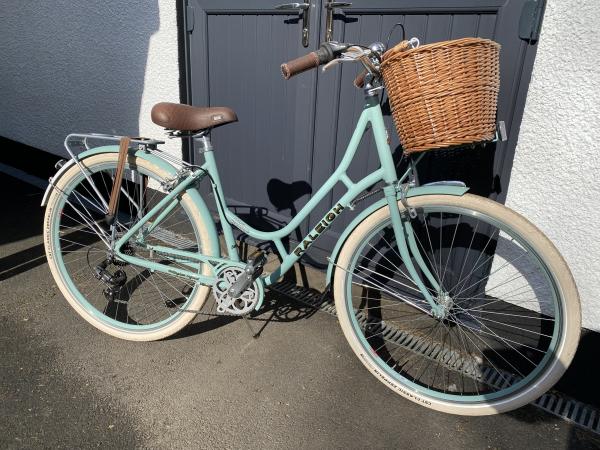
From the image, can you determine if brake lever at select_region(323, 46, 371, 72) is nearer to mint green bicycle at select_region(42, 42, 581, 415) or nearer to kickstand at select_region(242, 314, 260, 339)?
mint green bicycle at select_region(42, 42, 581, 415)

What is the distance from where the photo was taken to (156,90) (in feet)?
13.0

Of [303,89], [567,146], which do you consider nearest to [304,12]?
[303,89]

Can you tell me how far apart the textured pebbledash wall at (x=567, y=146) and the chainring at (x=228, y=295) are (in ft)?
4.75

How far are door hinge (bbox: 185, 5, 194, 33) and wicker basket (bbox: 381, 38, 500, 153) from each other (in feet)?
7.14

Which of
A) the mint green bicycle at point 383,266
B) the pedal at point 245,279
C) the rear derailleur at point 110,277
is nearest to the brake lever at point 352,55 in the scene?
the mint green bicycle at point 383,266

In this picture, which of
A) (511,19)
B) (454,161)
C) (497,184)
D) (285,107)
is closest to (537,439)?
(497,184)

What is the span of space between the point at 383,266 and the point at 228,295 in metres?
1.00

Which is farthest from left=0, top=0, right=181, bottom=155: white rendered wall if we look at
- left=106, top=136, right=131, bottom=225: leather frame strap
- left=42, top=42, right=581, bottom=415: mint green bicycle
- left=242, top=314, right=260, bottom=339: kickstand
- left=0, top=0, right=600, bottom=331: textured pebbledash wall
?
left=242, top=314, right=260, bottom=339: kickstand

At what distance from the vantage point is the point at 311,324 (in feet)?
9.87

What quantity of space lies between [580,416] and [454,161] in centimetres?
143

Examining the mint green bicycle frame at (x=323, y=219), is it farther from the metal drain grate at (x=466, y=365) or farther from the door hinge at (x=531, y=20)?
the door hinge at (x=531, y=20)

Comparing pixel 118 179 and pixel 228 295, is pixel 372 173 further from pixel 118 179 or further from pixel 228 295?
pixel 118 179

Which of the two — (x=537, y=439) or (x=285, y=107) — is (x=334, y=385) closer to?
(x=537, y=439)

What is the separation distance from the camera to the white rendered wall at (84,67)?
384 cm
